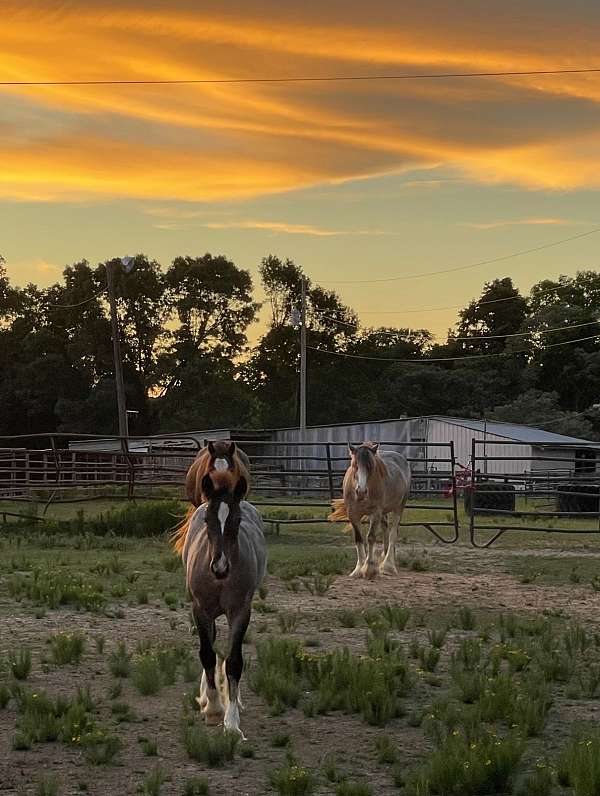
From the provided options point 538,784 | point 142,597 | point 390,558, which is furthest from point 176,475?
point 538,784

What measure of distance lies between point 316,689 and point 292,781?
2.46 meters

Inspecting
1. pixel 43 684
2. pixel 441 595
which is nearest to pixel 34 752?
pixel 43 684

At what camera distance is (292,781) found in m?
6.11

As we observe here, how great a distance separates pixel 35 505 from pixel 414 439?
37.7 meters

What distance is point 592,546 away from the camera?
22.2 meters

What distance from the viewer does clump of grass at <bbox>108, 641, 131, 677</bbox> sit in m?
9.00

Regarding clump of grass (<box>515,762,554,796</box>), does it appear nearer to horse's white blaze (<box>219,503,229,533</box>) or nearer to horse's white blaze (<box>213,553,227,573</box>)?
horse's white blaze (<box>213,553,227,573</box>)

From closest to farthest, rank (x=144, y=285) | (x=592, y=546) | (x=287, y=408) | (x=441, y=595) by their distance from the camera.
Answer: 1. (x=441, y=595)
2. (x=592, y=546)
3. (x=144, y=285)
4. (x=287, y=408)

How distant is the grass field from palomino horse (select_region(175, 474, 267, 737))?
0.75ft

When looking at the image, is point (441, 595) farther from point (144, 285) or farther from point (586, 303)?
point (586, 303)

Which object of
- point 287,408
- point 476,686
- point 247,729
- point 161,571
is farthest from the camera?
point 287,408

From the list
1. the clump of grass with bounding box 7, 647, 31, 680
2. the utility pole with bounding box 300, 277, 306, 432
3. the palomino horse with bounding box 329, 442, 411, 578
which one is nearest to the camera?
the clump of grass with bounding box 7, 647, 31, 680

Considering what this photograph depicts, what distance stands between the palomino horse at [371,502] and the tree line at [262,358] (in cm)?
5283

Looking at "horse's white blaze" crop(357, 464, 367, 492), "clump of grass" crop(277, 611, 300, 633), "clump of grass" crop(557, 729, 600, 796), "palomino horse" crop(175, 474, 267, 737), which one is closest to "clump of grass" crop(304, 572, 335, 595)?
"horse's white blaze" crop(357, 464, 367, 492)
